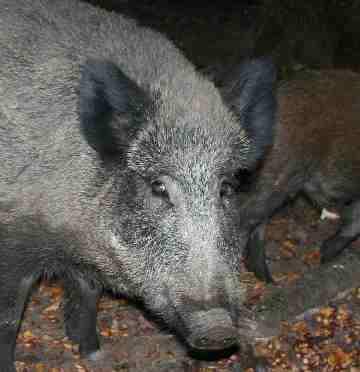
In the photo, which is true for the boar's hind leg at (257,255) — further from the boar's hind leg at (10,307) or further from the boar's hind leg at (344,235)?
the boar's hind leg at (10,307)

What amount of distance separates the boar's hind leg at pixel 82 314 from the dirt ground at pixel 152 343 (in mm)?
85

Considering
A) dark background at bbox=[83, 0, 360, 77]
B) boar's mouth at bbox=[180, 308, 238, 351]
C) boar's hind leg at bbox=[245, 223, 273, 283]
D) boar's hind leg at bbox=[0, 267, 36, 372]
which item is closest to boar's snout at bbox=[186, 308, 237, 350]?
boar's mouth at bbox=[180, 308, 238, 351]

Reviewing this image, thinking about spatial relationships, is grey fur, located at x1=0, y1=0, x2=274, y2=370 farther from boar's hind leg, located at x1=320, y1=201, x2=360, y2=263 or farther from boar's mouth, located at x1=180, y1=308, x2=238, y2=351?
boar's hind leg, located at x1=320, y1=201, x2=360, y2=263

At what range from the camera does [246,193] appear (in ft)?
17.5

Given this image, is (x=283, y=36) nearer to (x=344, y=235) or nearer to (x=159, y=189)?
(x=344, y=235)

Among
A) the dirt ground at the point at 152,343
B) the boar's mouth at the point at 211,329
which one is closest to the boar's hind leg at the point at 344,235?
the dirt ground at the point at 152,343

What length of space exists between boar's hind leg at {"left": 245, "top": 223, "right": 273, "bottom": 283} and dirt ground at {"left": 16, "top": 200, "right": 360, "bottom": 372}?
38cm

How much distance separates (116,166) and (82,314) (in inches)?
55.1

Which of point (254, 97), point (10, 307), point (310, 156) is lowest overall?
point (10, 307)

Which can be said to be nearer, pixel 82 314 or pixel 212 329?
pixel 212 329

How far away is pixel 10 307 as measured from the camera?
3.84 meters

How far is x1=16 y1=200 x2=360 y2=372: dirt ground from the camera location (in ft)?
14.1

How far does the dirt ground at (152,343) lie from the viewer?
4305 millimetres

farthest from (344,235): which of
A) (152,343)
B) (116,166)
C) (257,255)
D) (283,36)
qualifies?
(116,166)
